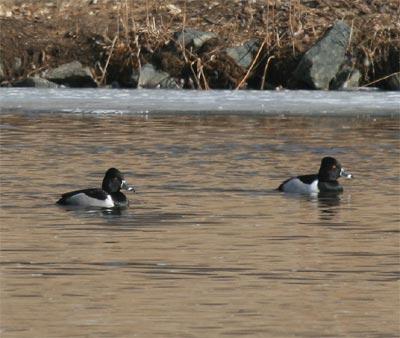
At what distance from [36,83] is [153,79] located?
226cm

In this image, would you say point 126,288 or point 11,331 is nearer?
point 11,331

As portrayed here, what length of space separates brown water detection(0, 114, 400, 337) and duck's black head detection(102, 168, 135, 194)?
0.69ft

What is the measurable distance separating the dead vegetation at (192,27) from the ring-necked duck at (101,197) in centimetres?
1512

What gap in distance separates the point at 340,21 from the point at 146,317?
23226mm

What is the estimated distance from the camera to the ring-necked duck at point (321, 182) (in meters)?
16.3

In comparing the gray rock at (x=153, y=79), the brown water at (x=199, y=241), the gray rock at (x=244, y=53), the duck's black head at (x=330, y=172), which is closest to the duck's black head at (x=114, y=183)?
the brown water at (x=199, y=241)

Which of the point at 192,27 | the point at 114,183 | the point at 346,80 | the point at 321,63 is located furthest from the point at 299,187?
the point at 192,27

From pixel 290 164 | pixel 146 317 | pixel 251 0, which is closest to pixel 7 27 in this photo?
pixel 251 0

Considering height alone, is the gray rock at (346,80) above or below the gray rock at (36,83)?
above

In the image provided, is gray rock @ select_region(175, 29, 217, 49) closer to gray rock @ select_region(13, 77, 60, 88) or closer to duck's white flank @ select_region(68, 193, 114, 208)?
gray rock @ select_region(13, 77, 60, 88)

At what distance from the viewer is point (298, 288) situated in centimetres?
1018

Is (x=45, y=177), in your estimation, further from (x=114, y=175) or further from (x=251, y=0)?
(x=251, y=0)

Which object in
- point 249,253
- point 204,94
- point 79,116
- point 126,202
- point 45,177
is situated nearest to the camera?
point 249,253

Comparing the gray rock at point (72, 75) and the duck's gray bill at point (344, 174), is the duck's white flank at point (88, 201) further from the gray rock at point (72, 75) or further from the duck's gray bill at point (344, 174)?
the gray rock at point (72, 75)
